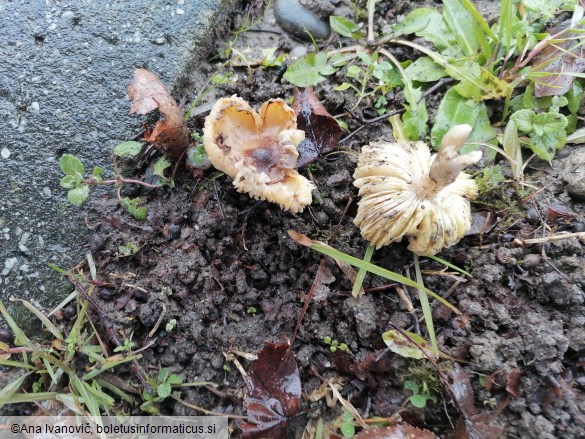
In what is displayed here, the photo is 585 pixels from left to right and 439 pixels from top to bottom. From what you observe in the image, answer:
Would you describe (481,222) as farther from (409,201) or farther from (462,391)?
(462,391)

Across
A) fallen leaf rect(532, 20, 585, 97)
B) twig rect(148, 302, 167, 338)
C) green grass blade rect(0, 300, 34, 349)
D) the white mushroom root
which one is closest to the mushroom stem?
the white mushroom root

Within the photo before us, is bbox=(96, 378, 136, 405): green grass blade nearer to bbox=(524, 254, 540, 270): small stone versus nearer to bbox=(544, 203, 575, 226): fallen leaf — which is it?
bbox=(524, 254, 540, 270): small stone

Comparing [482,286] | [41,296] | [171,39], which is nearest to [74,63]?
[171,39]

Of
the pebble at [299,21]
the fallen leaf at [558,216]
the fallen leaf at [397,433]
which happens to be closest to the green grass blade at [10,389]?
the fallen leaf at [397,433]

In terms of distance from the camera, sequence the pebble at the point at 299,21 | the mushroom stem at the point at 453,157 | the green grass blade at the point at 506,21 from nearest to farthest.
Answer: the mushroom stem at the point at 453,157, the green grass blade at the point at 506,21, the pebble at the point at 299,21

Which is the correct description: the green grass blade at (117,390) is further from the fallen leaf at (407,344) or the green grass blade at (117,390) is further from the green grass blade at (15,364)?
the fallen leaf at (407,344)

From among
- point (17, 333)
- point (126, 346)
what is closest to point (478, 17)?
point (126, 346)

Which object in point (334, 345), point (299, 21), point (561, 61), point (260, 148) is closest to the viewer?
point (334, 345)
